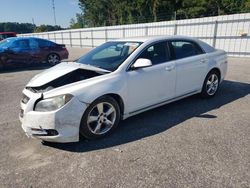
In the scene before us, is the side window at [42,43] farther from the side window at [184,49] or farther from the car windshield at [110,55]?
the side window at [184,49]

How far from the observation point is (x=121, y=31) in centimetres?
2008

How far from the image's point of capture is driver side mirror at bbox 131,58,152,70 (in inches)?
152

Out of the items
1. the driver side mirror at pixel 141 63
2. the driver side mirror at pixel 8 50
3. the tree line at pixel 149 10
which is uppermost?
the tree line at pixel 149 10

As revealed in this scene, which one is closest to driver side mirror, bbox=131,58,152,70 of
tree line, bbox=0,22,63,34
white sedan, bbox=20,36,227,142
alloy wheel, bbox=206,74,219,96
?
white sedan, bbox=20,36,227,142

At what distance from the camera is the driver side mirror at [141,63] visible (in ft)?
12.7

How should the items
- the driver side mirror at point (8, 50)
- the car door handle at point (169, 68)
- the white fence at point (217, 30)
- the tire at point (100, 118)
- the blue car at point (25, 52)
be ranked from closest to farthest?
the tire at point (100, 118) < the car door handle at point (169, 68) < the driver side mirror at point (8, 50) < the blue car at point (25, 52) < the white fence at point (217, 30)

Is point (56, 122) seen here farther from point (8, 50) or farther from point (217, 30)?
point (217, 30)

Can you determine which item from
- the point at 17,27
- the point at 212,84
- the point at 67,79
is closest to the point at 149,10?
the point at 212,84

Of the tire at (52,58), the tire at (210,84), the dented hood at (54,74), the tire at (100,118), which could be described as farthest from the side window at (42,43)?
the tire at (100,118)

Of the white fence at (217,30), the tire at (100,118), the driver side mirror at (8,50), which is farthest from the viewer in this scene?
the white fence at (217,30)

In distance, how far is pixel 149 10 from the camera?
1580 inches

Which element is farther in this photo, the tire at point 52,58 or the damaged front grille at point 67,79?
the tire at point 52,58

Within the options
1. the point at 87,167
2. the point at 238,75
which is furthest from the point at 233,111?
the point at 238,75

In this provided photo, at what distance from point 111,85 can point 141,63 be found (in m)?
0.67
